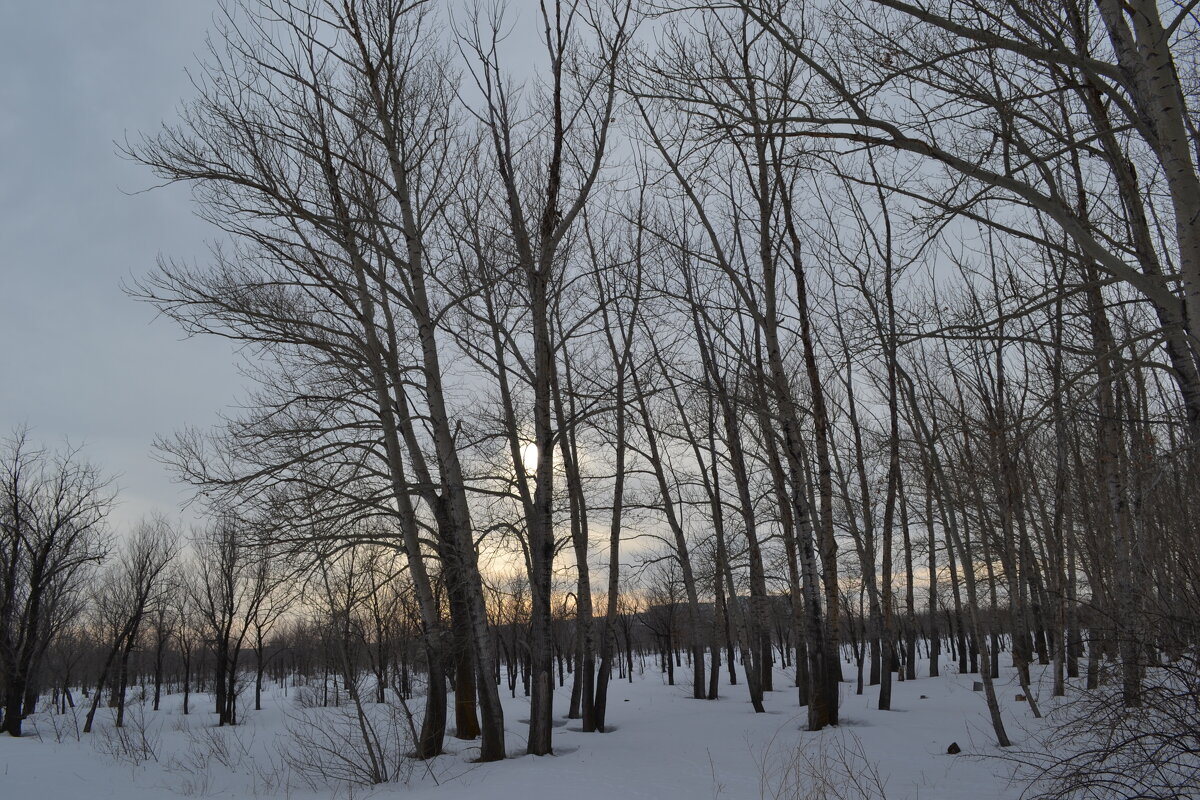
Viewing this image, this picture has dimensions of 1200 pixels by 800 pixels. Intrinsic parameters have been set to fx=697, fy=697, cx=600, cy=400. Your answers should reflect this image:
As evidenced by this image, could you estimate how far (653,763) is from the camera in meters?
9.80

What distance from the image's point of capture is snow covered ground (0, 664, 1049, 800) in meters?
7.86

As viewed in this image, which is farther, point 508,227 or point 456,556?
point 508,227

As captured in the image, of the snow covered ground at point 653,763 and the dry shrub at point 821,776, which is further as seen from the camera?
the snow covered ground at point 653,763

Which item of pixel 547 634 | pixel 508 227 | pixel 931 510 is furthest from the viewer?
pixel 931 510

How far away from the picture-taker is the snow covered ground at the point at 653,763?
25.8 feet

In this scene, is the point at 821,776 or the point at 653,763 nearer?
the point at 821,776

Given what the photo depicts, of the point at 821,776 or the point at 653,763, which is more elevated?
the point at 821,776

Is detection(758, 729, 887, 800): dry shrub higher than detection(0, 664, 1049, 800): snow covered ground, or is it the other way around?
detection(758, 729, 887, 800): dry shrub

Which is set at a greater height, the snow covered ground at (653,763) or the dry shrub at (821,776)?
the dry shrub at (821,776)

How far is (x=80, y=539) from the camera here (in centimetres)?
2450

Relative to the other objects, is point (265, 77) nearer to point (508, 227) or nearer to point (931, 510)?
point (508, 227)

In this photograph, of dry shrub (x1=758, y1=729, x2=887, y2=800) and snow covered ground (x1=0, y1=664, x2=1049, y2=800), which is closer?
dry shrub (x1=758, y1=729, x2=887, y2=800)

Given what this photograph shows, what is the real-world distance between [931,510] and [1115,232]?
43.1 ft

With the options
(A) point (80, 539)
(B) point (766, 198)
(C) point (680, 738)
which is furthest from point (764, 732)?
(A) point (80, 539)
